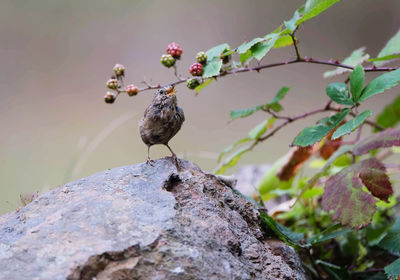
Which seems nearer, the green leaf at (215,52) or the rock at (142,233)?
the rock at (142,233)

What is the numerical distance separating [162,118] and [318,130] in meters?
0.69

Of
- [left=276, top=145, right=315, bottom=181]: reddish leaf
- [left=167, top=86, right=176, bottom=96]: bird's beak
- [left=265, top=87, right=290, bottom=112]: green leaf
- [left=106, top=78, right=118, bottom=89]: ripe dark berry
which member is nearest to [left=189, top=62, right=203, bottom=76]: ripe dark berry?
[left=167, top=86, right=176, bottom=96]: bird's beak

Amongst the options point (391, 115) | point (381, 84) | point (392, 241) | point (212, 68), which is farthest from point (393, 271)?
point (391, 115)

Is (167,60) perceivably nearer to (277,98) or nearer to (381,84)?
(277,98)

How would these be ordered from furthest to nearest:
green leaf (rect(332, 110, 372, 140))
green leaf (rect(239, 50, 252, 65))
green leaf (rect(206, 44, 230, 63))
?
green leaf (rect(239, 50, 252, 65))
green leaf (rect(206, 44, 230, 63))
green leaf (rect(332, 110, 372, 140))

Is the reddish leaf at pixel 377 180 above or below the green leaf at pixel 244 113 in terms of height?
below

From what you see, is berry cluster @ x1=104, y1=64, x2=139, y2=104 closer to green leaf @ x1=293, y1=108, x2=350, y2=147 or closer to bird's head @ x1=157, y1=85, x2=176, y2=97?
bird's head @ x1=157, y1=85, x2=176, y2=97

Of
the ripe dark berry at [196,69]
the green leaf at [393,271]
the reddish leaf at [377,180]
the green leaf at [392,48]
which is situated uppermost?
the green leaf at [392,48]

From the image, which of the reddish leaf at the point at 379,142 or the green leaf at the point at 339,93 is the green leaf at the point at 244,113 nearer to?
the green leaf at the point at 339,93

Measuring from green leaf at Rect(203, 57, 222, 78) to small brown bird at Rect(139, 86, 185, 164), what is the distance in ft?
0.59

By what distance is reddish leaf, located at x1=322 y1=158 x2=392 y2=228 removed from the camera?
5.60 ft

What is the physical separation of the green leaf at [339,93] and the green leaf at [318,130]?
0.16 ft

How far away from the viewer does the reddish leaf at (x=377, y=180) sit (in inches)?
69.2

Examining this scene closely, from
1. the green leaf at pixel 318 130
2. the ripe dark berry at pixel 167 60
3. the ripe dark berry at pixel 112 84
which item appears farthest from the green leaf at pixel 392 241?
the ripe dark berry at pixel 112 84
